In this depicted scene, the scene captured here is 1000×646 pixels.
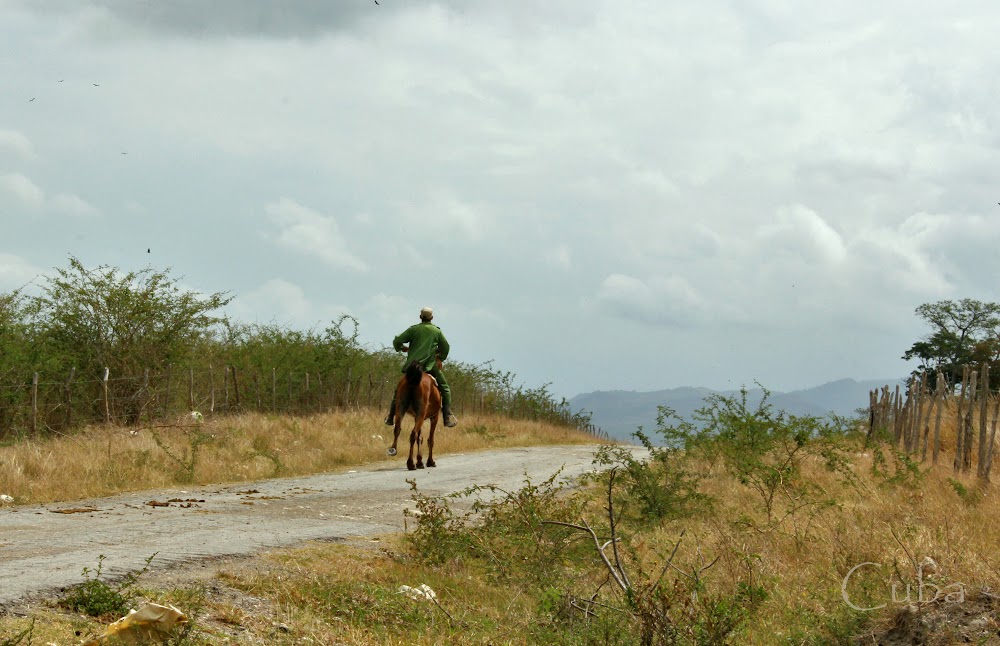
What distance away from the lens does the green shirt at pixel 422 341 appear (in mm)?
15758

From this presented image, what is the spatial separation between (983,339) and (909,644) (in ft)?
199

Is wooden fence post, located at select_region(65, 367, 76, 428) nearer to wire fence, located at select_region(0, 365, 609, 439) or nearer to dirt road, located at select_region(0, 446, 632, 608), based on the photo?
wire fence, located at select_region(0, 365, 609, 439)

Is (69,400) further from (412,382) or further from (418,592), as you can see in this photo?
(418,592)

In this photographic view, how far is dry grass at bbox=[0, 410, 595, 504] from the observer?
12.1 m

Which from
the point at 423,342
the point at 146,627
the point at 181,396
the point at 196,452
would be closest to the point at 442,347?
the point at 423,342

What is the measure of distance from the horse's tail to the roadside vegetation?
411cm

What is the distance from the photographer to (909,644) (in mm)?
5566

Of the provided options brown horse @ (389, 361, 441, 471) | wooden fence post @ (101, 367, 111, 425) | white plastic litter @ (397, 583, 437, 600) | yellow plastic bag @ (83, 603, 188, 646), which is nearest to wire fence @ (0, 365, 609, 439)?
wooden fence post @ (101, 367, 111, 425)

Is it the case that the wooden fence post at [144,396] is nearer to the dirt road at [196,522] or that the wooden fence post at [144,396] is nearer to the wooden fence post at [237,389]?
the wooden fence post at [237,389]

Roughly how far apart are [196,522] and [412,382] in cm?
725

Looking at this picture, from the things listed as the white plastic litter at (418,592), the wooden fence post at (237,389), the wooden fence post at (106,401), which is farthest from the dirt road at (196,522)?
the wooden fence post at (237,389)

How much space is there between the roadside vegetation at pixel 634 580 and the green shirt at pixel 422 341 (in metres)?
4.24

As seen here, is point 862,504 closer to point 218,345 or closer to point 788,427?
point 788,427

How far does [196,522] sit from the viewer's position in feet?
28.7
